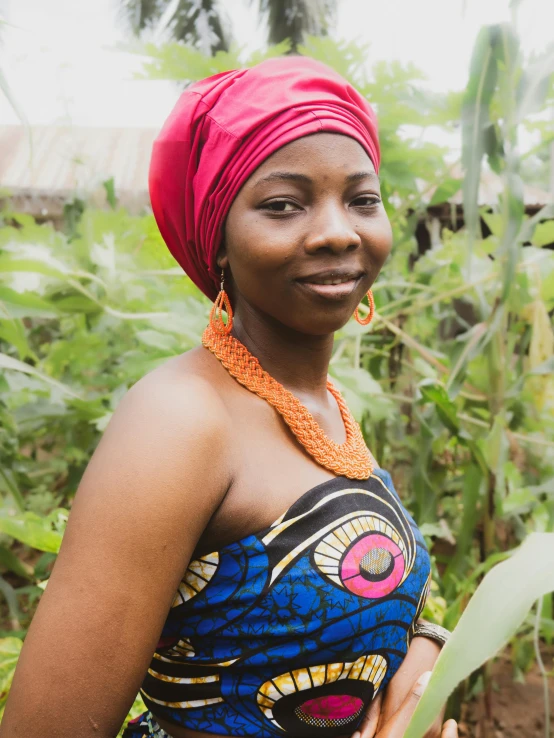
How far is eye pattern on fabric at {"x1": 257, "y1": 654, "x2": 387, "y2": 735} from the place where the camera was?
2.65 ft

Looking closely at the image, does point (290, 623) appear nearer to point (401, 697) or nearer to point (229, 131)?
point (401, 697)

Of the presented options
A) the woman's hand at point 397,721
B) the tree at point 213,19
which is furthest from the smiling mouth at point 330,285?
the tree at point 213,19

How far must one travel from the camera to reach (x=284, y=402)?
896 mm

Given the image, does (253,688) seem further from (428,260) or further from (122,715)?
(428,260)

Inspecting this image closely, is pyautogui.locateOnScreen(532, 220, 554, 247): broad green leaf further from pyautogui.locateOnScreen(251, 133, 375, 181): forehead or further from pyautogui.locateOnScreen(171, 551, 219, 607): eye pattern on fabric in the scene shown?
pyautogui.locateOnScreen(171, 551, 219, 607): eye pattern on fabric

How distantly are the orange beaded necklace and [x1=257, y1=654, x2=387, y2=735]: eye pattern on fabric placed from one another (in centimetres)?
24

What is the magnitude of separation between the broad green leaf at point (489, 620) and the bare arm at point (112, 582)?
296 mm

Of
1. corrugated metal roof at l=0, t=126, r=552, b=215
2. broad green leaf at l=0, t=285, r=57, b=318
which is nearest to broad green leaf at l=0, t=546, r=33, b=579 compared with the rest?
broad green leaf at l=0, t=285, r=57, b=318

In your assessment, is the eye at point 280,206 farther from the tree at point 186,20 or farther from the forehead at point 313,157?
the tree at point 186,20

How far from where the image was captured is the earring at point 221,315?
91 cm

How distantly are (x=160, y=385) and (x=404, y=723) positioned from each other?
1.79ft

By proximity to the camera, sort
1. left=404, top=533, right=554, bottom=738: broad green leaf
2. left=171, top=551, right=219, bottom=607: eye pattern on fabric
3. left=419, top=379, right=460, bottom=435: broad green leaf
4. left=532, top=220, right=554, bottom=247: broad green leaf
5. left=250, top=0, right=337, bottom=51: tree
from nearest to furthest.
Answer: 1. left=404, top=533, right=554, bottom=738: broad green leaf
2. left=171, top=551, right=219, bottom=607: eye pattern on fabric
3. left=419, top=379, right=460, bottom=435: broad green leaf
4. left=532, top=220, right=554, bottom=247: broad green leaf
5. left=250, top=0, right=337, bottom=51: tree

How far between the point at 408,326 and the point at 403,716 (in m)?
1.54

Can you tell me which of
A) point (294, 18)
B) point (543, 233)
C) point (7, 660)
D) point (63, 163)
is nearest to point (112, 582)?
point (7, 660)
